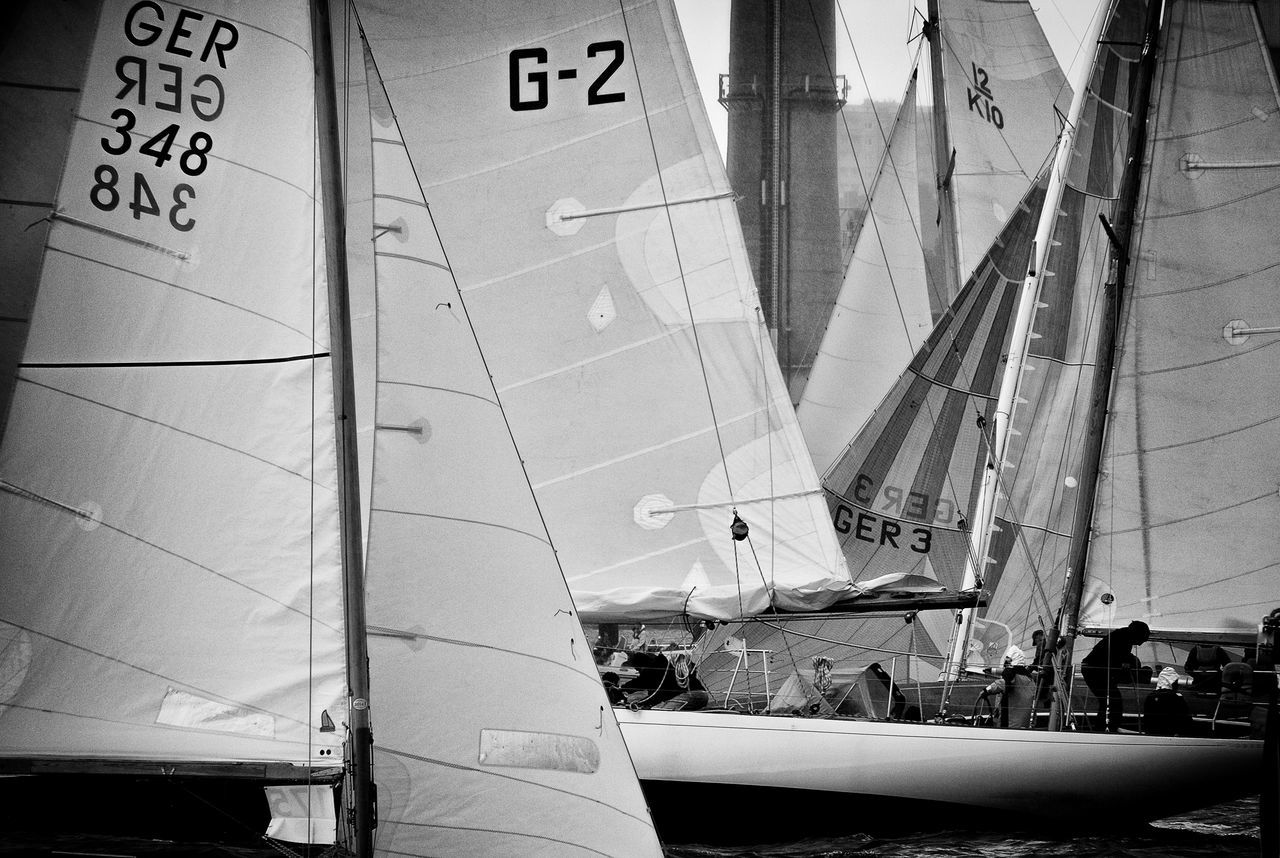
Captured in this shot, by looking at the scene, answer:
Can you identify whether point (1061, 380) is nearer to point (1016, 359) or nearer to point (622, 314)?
point (1016, 359)

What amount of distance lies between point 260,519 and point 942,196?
14.9 meters

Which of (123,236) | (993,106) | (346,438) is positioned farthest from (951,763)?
(993,106)

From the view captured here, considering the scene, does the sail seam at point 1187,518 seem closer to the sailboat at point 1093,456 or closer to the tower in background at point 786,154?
the sailboat at point 1093,456

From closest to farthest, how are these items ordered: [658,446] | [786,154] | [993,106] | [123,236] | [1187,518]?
[123,236], [658,446], [1187,518], [993,106], [786,154]

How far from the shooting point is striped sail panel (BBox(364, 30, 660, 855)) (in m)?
6.52

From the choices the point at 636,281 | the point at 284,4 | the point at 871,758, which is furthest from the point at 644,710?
the point at 284,4

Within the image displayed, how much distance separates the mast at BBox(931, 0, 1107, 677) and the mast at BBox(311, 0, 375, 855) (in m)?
7.95

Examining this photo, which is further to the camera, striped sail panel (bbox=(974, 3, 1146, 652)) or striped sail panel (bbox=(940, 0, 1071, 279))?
striped sail panel (bbox=(940, 0, 1071, 279))

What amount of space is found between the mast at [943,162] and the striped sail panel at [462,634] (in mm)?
13105

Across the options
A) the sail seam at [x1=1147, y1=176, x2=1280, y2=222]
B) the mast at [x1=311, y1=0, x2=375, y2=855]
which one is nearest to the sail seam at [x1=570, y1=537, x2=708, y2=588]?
the mast at [x1=311, y1=0, x2=375, y2=855]

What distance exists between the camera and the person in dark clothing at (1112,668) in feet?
35.7

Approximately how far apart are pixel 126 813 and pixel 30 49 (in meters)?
5.48

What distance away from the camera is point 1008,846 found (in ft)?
33.2

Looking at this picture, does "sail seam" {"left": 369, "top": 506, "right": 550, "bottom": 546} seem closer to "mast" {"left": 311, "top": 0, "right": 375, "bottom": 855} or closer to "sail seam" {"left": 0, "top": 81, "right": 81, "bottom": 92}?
"mast" {"left": 311, "top": 0, "right": 375, "bottom": 855}
